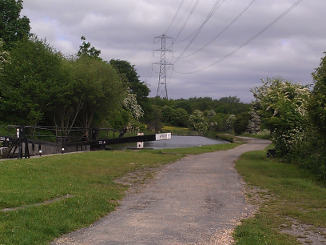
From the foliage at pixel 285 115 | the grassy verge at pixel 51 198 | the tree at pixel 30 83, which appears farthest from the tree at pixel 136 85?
the grassy verge at pixel 51 198

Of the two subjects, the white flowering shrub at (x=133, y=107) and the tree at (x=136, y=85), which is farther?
the tree at (x=136, y=85)

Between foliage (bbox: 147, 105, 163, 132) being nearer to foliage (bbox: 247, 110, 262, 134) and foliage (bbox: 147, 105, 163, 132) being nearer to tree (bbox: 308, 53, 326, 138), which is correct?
foliage (bbox: 247, 110, 262, 134)

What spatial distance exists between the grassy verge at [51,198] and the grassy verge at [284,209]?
3.39 m

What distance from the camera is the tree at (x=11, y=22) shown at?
37656 mm

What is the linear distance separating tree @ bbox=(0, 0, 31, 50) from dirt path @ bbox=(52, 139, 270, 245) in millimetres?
31070

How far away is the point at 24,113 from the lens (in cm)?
3022

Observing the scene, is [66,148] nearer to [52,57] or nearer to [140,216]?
[52,57]

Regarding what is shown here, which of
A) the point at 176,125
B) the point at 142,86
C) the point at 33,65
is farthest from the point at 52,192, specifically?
the point at 176,125

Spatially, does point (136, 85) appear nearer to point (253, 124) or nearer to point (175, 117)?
point (253, 124)

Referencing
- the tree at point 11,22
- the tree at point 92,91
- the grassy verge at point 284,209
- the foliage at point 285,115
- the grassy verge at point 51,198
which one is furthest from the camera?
A: the tree at point 11,22

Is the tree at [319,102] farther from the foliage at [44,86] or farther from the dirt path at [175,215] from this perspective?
the foliage at [44,86]

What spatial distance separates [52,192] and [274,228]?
5710 mm

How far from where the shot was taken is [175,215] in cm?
838

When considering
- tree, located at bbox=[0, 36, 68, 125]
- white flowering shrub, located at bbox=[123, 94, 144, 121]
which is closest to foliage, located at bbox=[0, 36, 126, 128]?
tree, located at bbox=[0, 36, 68, 125]
